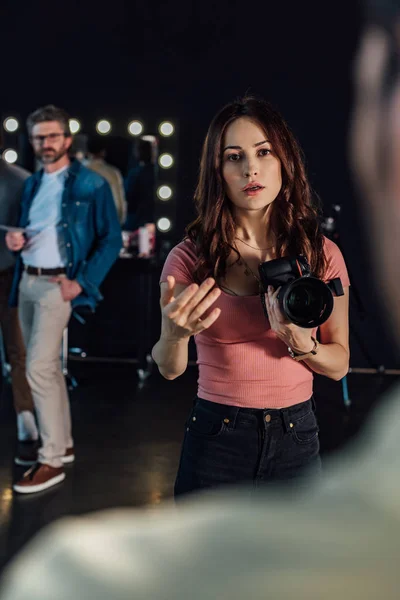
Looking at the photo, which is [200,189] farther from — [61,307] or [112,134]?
[112,134]

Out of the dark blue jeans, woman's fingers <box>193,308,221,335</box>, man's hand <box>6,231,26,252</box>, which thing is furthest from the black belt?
woman's fingers <box>193,308,221,335</box>

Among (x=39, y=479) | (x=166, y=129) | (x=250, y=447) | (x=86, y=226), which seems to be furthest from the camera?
(x=166, y=129)

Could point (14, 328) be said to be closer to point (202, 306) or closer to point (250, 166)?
point (250, 166)

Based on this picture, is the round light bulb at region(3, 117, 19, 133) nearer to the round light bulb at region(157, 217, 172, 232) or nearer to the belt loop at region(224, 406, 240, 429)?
the round light bulb at region(157, 217, 172, 232)

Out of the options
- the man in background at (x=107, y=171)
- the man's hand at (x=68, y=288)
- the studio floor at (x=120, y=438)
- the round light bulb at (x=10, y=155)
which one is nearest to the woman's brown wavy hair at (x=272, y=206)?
the studio floor at (x=120, y=438)

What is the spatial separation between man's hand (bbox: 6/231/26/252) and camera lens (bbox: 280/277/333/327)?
211cm

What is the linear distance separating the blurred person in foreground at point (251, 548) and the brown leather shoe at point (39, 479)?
2.90m

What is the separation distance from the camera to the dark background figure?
5801 millimetres

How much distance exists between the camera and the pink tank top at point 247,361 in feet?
4.71

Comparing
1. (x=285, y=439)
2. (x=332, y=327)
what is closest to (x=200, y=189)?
(x=332, y=327)

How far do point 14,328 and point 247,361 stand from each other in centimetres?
259

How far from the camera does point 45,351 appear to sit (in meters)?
3.22

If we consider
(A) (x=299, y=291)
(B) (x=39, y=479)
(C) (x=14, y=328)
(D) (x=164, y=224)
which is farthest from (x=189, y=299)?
(D) (x=164, y=224)

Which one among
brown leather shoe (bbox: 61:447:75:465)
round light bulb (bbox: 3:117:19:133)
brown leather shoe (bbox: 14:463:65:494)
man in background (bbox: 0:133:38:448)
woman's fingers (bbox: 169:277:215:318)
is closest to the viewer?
woman's fingers (bbox: 169:277:215:318)
